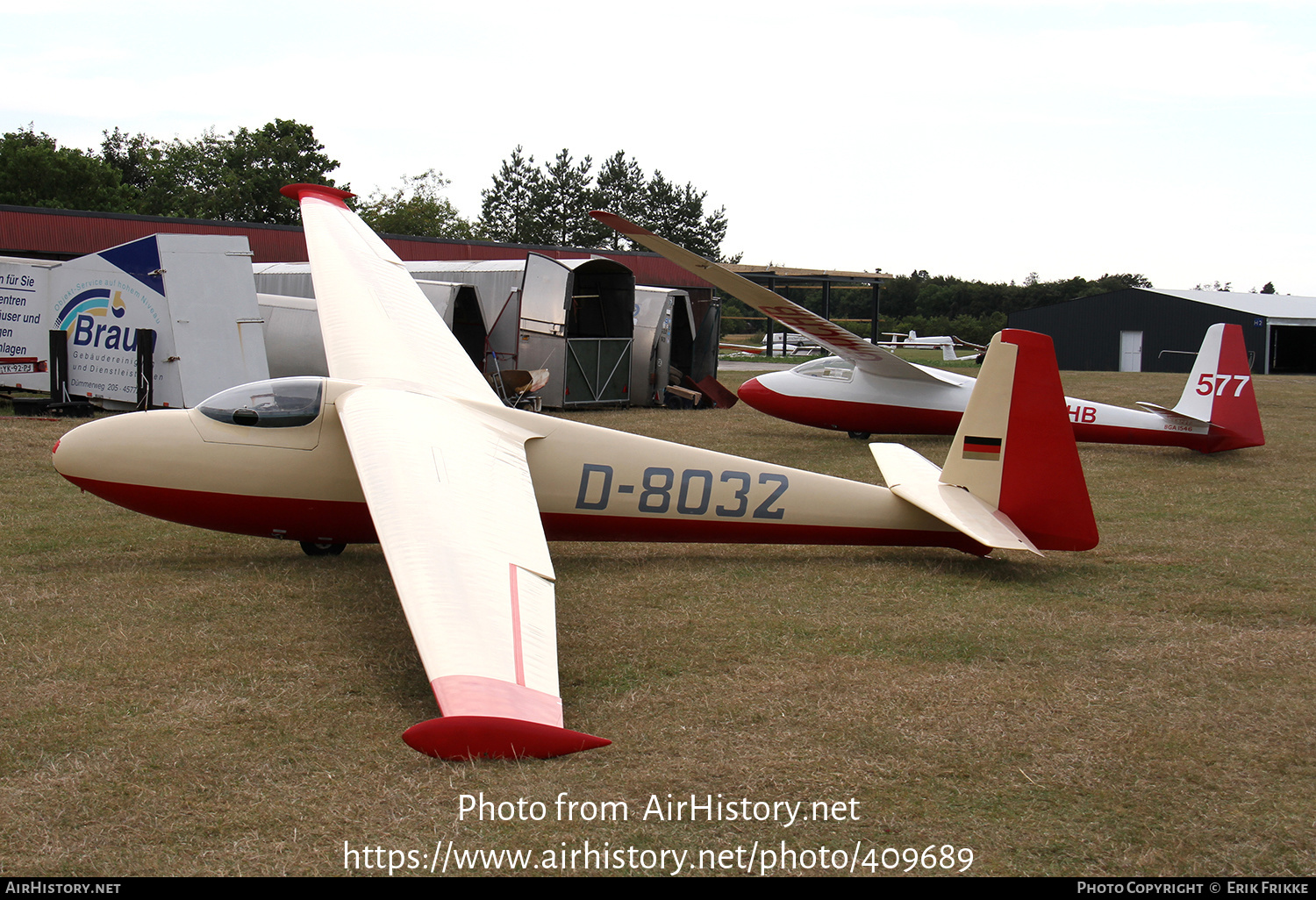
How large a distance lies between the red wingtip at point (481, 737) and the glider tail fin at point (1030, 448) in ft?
17.2

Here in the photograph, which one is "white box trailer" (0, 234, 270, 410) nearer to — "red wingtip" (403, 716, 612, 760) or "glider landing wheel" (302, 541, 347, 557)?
"glider landing wheel" (302, 541, 347, 557)

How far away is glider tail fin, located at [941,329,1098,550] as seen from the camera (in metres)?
7.76

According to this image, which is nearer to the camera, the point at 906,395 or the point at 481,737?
the point at 481,737

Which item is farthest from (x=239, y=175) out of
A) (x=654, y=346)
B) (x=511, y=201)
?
(x=654, y=346)

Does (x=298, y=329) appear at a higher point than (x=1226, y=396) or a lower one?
higher

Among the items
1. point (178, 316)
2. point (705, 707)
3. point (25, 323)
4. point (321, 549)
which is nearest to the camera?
point (705, 707)

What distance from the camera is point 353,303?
882 cm

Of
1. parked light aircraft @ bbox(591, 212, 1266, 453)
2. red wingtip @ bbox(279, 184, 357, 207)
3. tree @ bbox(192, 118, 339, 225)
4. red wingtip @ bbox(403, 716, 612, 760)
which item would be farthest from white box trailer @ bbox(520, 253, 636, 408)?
tree @ bbox(192, 118, 339, 225)

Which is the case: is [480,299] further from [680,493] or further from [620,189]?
[620,189]

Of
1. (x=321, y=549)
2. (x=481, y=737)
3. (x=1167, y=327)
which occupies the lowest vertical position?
(x=321, y=549)

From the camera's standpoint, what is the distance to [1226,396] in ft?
48.3

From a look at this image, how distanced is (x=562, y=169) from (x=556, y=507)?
284 ft

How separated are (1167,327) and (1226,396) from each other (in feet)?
131
